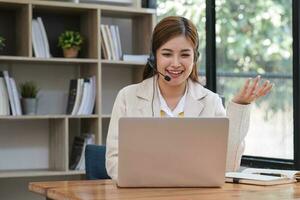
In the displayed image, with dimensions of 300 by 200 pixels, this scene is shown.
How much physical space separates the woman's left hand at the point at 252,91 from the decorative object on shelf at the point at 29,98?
194 centimetres

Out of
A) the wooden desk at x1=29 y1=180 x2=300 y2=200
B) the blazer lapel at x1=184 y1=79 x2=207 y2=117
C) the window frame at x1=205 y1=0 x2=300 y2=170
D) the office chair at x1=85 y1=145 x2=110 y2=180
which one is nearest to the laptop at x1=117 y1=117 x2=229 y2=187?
the wooden desk at x1=29 y1=180 x2=300 y2=200

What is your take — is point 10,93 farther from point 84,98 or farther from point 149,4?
point 149,4

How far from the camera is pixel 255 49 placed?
3555 mm

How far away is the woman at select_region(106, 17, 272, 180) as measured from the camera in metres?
2.24

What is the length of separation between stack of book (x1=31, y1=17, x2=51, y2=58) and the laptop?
206cm

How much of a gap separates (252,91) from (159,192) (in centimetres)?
55

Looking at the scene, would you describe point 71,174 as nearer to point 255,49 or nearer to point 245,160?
point 245,160

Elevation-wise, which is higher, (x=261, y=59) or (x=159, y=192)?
(x=261, y=59)

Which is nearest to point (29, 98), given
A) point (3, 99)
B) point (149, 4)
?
point (3, 99)

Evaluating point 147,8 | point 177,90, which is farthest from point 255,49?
point 177,90

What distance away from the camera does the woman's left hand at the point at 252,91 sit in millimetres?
2027

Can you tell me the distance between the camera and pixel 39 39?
3795mm

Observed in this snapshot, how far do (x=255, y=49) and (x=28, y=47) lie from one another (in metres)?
1.49

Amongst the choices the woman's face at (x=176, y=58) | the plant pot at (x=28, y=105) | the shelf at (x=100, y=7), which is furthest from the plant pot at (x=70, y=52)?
the woman's face at (x=176, y=58)
